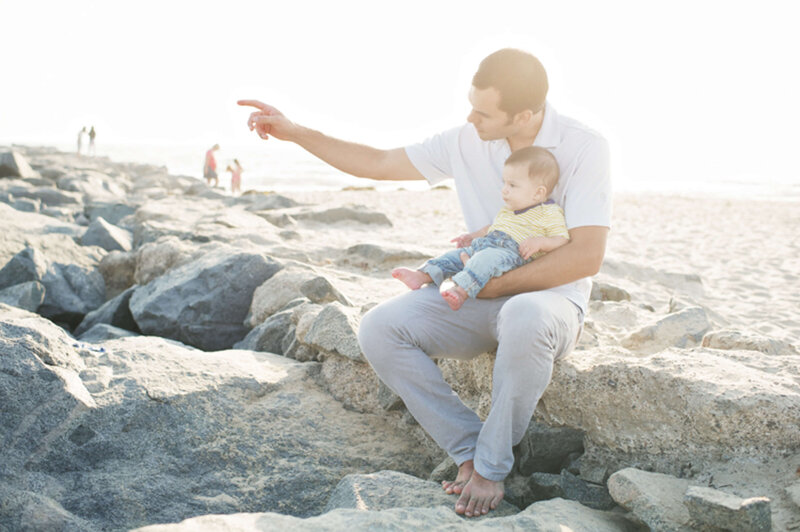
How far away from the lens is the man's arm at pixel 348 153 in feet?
10.6

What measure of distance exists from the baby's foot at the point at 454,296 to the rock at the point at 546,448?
570 millimetres

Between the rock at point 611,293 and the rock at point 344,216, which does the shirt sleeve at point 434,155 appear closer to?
the rock at point 611,293

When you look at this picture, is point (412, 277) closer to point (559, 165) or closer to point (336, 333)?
point (336, 333)

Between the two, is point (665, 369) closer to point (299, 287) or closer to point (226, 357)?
point (226, 357)

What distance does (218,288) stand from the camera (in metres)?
4.83

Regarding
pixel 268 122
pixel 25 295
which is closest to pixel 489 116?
pixel 268 122

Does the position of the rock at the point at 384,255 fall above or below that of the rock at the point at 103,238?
above

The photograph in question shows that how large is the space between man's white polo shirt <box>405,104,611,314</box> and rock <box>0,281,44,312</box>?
339cm

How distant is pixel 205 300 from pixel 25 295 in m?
1.43

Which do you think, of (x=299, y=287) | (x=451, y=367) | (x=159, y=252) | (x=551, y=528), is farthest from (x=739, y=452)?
(x=159, y=252)

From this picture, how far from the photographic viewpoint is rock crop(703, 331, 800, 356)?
125 inches

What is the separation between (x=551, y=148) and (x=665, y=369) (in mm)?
1009

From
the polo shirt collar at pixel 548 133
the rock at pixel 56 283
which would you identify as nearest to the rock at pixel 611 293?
the polo shirt collar at pixel 548 133

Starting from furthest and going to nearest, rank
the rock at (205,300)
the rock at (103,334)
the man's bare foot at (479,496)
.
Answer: the rock at (205,300), the rock at (103,334), the man's bare foot at (479,496)
